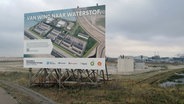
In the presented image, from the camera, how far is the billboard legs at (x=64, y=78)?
2646cm

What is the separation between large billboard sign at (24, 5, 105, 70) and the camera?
24000mm

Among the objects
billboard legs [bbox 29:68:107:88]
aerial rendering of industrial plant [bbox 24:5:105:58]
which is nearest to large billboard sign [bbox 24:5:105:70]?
aerial rendering of industrial plant [bbox 24:5:105:58]

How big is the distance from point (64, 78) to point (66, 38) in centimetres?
469

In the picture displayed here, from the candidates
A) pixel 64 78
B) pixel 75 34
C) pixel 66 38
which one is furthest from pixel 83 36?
pixel 64 78

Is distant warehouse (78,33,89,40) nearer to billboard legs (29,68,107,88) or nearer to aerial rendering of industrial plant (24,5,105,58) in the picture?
aerial rendering of industrial plant (24,5,105,58)

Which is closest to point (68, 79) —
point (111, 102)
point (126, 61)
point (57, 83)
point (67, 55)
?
point (57, 83)

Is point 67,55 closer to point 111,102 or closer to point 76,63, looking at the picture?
point 76,63

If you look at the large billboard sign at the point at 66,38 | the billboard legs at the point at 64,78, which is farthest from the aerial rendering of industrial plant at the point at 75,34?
the billboard legs at the point at 64,78

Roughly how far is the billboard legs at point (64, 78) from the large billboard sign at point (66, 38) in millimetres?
1475

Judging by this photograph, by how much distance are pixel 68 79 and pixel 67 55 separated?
12.2 ft

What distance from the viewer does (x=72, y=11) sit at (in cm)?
2531

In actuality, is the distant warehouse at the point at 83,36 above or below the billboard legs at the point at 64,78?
above

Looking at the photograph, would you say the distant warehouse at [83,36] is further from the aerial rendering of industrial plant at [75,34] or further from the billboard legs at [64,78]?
the billboard legs at [64,78]

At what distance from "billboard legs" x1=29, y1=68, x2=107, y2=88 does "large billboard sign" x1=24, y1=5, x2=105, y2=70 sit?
1.47 meters
